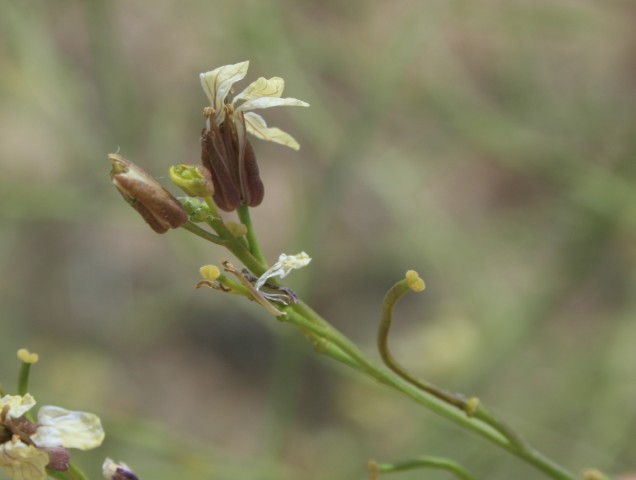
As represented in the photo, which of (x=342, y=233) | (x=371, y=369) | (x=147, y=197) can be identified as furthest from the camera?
(x=342, y=233)

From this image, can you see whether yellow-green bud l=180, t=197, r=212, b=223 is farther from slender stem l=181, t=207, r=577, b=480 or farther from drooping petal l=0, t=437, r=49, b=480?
drooping petal l=0, t=437, r=49, b=480

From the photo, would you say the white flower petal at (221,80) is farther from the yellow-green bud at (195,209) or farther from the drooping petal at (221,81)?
the yellow-green bud at (195,209)

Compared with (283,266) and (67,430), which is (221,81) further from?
(67,430)

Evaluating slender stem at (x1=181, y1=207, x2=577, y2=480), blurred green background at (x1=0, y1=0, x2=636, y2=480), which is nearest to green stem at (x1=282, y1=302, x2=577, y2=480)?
slender stem at (x1=181, y1=207, x2=577, y2=480)

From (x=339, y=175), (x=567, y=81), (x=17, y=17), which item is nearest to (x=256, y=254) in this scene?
(x=339, y=175)

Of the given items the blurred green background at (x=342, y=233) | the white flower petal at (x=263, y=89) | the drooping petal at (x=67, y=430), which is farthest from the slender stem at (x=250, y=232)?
the blurred green background at (x=342, y=233)

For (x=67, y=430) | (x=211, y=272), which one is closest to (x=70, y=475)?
(x=67, y=430)
